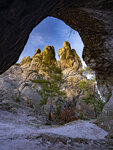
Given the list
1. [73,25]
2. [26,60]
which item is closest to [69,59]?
[26,60]

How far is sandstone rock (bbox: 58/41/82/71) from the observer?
37250 millimetres

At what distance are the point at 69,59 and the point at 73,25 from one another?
112 feet

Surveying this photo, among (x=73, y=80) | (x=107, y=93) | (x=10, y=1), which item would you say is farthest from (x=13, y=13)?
(x=73, y=80)

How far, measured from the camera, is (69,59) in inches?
1505

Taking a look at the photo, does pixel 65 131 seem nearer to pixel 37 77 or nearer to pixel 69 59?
pixel 37 77

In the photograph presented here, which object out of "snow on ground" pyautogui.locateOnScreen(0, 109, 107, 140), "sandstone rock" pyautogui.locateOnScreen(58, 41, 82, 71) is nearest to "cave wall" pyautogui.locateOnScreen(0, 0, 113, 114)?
"snow on ground" pyautogui.locateOnScreen(0, 109, 107, 140)

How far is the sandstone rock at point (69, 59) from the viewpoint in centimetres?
3725

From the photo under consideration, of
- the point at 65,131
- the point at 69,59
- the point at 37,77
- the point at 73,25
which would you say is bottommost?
the point at 65,131

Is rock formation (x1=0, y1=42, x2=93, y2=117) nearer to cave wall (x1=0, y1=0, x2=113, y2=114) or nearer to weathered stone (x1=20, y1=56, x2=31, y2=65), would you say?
weathered stone (x1=20, y1=56, x2=31, y2=65)

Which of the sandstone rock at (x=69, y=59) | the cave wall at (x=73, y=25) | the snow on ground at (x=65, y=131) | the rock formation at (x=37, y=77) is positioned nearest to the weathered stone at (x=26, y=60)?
the rock formation at (x=37, y=77)

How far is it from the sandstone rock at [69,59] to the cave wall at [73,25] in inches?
1227

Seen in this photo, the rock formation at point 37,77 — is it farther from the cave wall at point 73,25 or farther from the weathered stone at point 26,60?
the cave wall at point 73,25

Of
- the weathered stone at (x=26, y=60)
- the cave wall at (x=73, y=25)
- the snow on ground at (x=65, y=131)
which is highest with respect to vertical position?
the weathered stone at (x=26, y=60)

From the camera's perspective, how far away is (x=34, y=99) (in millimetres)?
20031
